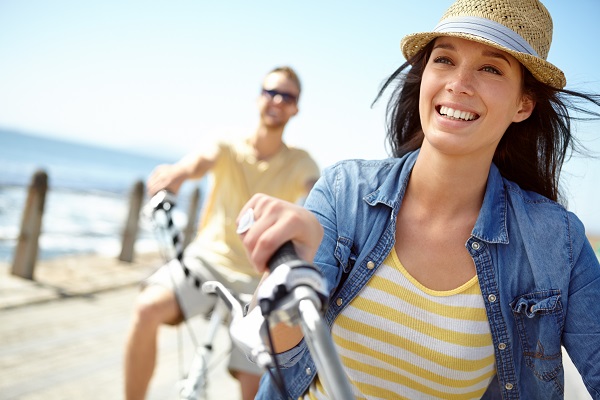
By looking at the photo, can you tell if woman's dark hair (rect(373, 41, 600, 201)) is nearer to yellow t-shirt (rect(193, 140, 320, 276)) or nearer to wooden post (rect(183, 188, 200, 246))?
yellow t-shirt (rect(193, 140, 320, 276))

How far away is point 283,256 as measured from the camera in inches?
40.8

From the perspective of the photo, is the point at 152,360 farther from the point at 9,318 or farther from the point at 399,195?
the point at 9,318

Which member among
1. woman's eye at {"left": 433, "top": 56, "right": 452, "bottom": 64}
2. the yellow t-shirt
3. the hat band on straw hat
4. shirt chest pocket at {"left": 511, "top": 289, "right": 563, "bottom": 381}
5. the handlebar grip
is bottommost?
the yellow t-shirt

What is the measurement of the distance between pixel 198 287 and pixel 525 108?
2033mm

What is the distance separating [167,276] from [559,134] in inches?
89.4

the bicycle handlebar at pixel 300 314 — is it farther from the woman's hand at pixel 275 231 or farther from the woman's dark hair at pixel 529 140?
the woman's dark hair at pixel 529 140

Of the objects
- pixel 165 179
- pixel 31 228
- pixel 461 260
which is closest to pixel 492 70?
pixel 461 260

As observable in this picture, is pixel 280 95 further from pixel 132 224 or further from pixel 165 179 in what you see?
pixel 132 224

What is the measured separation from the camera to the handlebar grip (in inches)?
39.8

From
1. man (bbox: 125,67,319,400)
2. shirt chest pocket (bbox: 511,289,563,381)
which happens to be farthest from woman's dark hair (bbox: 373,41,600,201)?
man (bbox: 125,67,319,400)

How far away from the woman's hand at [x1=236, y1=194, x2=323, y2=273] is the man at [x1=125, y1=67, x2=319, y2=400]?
6.66 feet

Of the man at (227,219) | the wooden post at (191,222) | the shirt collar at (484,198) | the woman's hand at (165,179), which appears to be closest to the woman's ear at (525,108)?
the shirt collar at (484,198)

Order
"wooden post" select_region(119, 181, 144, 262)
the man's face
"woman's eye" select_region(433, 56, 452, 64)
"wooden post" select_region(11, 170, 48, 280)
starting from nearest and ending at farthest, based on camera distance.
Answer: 1. "woman's eye" select_region(433, 56, 452, 64)
2. the man's face
3. "wooden post" select_region(11, 170, 48, 280)
4. "wooden post" select_region(119, 181, 144, 262)

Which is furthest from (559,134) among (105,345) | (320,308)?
(105,345)
